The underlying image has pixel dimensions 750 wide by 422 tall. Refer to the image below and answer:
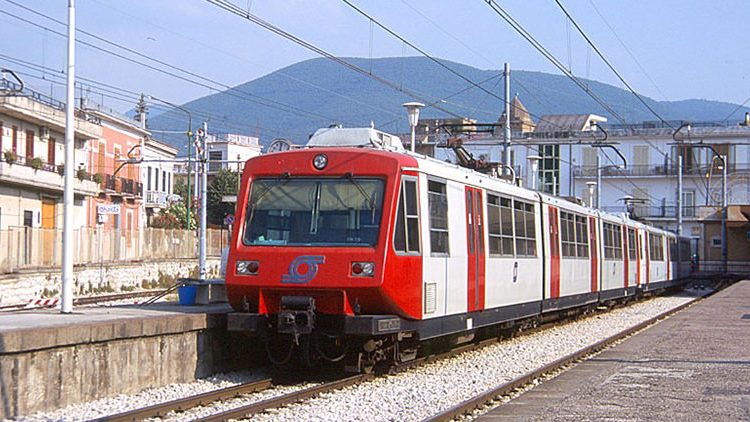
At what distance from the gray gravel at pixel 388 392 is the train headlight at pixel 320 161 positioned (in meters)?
2.81

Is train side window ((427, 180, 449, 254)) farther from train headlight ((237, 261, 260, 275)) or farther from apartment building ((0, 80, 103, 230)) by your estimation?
apartment building ((0, 80, 103, 230))

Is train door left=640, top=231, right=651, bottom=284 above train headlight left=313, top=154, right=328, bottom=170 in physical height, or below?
below

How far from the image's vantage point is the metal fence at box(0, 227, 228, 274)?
3394 centimetres

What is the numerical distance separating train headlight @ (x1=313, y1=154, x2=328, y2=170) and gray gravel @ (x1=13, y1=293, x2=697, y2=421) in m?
2.81

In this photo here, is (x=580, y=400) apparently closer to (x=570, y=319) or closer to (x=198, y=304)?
(x=198, y=304)

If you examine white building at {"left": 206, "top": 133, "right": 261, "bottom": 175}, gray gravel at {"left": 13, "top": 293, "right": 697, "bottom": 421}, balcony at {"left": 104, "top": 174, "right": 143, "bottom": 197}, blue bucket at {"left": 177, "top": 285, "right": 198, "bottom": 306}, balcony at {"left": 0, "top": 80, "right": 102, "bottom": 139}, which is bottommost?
gray gravel at {"left": 13, "top": 293, "right": 697, "bottom": 421}

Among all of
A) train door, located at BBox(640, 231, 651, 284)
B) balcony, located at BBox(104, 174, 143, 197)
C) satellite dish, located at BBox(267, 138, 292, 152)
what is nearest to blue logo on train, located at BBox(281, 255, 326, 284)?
satellite dish, located at BBox(267, 138, 292, 152)

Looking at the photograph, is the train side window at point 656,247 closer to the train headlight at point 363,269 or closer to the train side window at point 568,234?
the train side window at point 568,234

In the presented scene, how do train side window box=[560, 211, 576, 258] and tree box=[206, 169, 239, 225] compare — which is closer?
train side window box=[560, 211, 576, 258]

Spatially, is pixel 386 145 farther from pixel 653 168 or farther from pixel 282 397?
pixel 653 168

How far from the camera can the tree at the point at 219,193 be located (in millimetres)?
83000

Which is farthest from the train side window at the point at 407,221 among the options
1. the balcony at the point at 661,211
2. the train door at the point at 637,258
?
the balcony at the point at 661,211

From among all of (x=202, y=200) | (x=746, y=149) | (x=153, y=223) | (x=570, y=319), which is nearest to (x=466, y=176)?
(x=570, y=319)

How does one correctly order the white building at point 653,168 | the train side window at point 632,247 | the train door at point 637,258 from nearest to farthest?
the train side window at point 632,247 → the train door at point 637,258 → the white building at point 653,168
